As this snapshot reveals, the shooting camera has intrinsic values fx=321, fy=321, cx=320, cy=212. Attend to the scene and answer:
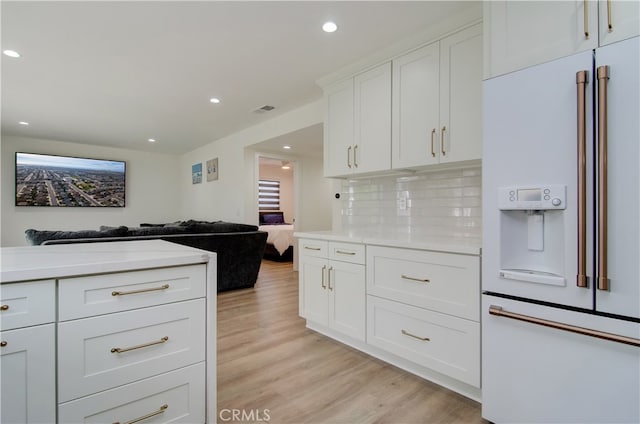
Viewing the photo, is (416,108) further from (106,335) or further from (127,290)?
(106,335)

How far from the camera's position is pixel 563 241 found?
1.40 meters

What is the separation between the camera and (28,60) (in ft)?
9.23

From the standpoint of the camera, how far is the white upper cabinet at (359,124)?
8.55 ft

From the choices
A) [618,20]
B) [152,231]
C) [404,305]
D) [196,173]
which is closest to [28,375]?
[404,305]

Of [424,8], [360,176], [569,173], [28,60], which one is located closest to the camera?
[569,173]

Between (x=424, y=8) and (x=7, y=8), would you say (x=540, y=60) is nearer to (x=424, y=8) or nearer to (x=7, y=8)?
(x=424, y=8)

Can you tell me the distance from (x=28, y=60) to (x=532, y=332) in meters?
4.21

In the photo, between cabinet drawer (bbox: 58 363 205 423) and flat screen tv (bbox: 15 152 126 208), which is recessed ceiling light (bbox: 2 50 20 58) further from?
flat screen tv (bbox: 15 152 126 208)

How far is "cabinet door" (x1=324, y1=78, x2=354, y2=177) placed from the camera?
2889 millimetres

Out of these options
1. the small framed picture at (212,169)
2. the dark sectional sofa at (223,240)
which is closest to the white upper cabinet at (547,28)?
the dark sectional sofa at (223,240)

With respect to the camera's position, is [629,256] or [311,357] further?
[311,357]

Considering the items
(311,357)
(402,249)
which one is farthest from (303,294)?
(402,249)

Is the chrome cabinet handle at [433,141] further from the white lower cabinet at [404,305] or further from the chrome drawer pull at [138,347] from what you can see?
the chrome drawer pull at [138,347]

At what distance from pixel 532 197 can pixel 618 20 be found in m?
0.74
